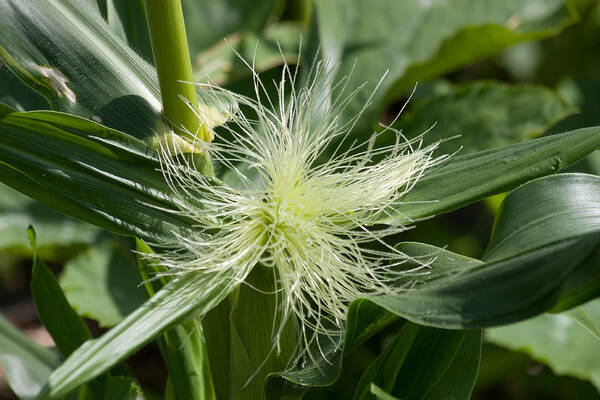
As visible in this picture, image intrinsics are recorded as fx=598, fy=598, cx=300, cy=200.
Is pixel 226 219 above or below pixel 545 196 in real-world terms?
above

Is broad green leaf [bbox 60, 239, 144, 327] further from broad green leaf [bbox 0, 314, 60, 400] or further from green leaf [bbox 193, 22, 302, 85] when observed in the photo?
green leaf [bbox 193, 22, 302, 85]

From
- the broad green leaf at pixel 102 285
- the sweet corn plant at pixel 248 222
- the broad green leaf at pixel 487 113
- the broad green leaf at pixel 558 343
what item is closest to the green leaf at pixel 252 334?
the sweet corn plant at pixel 248 222

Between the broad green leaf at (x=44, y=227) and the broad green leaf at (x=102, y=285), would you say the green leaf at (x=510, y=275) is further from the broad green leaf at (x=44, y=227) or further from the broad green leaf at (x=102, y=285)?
the broad green leaf at (x=44, y=227)

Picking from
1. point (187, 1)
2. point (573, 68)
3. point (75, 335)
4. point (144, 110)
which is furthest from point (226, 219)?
point (573, 68)

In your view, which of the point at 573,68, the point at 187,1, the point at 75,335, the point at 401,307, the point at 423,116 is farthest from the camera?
the point at 573,68

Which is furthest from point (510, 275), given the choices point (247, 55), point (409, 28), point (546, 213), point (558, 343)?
point (409, 28)

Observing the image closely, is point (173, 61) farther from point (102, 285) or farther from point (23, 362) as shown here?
point (102, 285)

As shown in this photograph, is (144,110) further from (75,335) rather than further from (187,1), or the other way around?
(187,1)
